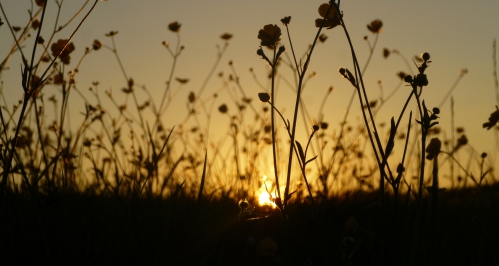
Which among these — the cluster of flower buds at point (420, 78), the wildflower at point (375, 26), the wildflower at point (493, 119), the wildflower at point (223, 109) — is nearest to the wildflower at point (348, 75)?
the cluster of flower buds at point (420, 78)

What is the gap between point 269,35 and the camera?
4.69 ft

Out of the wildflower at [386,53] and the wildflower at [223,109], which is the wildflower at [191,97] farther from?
the wildflower at [386,53]

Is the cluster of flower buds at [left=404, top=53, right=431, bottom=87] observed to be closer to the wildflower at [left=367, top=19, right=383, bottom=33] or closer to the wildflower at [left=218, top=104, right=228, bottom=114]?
the wildflower at [left=367, top=19, right=383, bottom=33]

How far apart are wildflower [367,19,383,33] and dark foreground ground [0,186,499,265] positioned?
1.03m

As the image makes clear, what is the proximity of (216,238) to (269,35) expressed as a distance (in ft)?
2.11

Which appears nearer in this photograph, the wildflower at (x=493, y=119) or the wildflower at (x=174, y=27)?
the wildflower at (x=493, y=119)

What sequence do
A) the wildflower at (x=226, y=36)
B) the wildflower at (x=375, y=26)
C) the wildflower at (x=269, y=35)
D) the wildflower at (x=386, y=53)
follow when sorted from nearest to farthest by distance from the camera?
1. the wildflower at (x=269, y=35)
2. the wildflower at (x=375, y=26)
3. the wildflower at (x=386, y=53)
4. the wildflower at (x=226, y=36)

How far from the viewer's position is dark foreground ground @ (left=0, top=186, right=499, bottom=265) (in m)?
1.24

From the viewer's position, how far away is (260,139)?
12.6ft

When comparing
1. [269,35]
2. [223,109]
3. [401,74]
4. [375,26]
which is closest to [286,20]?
[269,35]

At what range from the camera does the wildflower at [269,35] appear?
1.42m

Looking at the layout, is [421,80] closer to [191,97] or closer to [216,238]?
[216,238]

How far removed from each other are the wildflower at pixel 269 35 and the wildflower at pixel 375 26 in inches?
55.9

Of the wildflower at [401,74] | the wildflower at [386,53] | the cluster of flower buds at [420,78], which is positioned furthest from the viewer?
the wildflower at [386,53]
